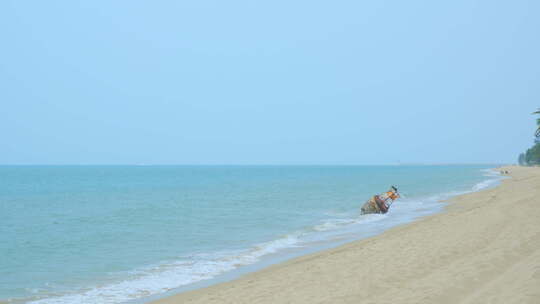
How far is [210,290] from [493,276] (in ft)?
20.6

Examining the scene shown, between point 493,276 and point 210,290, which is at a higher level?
point 493,276

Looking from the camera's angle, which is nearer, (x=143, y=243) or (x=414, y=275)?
(x=414, y=275)

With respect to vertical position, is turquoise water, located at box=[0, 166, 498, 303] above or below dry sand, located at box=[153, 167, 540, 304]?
below

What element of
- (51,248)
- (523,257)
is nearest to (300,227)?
(51,248)

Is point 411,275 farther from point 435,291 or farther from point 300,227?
point 300,227

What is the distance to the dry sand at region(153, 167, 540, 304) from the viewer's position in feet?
28.8

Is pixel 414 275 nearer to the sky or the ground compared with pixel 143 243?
nearer to the sky

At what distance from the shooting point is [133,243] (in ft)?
70.6

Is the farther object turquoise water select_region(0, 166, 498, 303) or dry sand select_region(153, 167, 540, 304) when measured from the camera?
turquoise water select_region(0, 166, 498, 303)

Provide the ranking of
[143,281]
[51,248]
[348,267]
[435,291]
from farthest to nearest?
[51,248] → [143,281] → [348,267] → [435,291]

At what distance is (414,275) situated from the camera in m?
10.4

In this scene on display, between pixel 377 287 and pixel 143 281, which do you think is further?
pixel 143 281

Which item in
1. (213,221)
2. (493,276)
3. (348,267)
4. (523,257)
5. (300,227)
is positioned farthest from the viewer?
(213,221)

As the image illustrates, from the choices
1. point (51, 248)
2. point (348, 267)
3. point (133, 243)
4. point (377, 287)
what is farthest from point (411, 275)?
point (51, 248)
